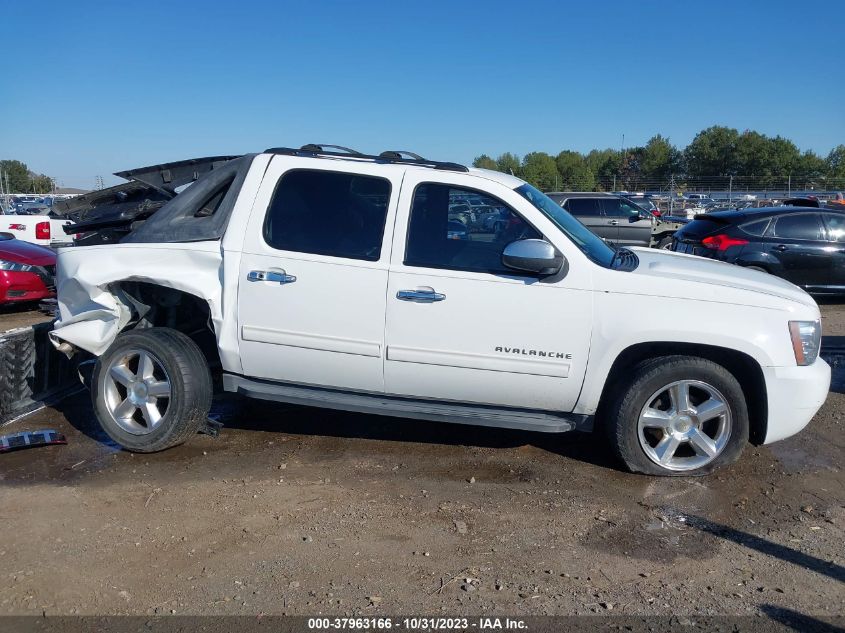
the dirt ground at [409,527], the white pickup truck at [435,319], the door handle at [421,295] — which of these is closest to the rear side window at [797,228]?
the dirt ground at [409,527]

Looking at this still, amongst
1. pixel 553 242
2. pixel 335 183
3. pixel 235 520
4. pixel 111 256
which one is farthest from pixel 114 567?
pixel 553 242

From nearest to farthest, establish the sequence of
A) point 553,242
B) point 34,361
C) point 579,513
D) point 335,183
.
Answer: point 579,513, point 553,242, point 335,183, point 34,361

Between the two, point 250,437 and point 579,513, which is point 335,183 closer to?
point 250,437

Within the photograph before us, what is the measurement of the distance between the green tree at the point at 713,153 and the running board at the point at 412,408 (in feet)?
311

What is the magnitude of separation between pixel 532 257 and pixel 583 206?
50.0 feet

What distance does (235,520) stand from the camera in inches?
157

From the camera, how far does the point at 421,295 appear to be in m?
4.45

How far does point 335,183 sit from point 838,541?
3545 mm

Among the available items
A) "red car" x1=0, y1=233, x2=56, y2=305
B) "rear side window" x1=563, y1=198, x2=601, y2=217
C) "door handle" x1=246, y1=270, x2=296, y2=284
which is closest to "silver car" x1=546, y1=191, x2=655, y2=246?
"rear side window" x1=563, y1=198, x2=601, y2=217

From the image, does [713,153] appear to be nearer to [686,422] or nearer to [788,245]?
[788,245]

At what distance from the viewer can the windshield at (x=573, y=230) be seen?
4613mm

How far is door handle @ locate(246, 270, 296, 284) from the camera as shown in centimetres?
460

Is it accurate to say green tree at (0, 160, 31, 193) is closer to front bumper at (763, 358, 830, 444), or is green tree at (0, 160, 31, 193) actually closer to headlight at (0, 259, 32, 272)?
headlight at (0, 259, 32, 272)

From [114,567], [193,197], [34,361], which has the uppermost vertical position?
[193,197]
